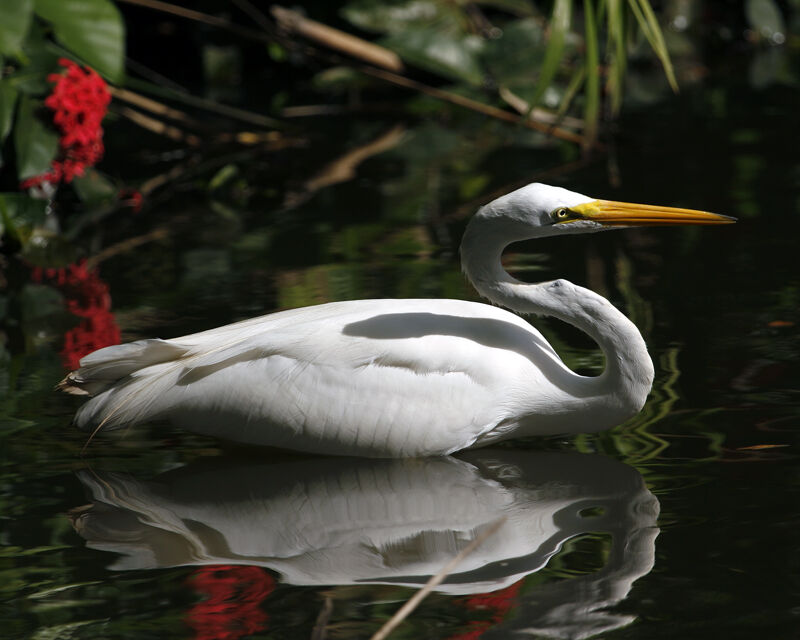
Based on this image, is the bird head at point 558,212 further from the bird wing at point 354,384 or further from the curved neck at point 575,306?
the bird wing at point 354,384

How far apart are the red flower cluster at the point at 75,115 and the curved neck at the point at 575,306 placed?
3.19 meters

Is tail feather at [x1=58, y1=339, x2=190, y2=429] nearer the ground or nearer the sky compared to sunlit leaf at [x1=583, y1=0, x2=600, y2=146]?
nearer the ground

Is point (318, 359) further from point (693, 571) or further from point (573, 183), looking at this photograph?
point (573, 183)

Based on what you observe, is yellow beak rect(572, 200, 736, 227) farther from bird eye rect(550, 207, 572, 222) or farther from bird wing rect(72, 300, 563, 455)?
bird wing rect(72, 300, 563, 455)

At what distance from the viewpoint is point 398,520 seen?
336 cm

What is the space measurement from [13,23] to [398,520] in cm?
367

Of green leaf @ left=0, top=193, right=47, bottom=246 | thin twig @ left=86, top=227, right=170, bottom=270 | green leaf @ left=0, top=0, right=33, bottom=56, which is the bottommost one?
thin twig @ left=86, top=227, right=170, bottom=270

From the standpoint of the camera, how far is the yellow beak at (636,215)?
363 cm

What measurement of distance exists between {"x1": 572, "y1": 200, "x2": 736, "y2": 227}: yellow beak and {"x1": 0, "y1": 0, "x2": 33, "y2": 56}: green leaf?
11.1 feet

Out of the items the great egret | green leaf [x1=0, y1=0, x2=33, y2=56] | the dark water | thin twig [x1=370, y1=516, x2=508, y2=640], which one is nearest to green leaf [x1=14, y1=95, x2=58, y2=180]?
green leaf [x1=0, y1=0, x2=33, y2=56]

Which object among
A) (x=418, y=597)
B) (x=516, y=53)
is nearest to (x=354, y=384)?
(x=418, y=597)

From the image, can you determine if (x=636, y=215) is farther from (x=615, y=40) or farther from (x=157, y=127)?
(x=157, y=127)

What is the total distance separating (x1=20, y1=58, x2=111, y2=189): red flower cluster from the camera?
6.18 metres

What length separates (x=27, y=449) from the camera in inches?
154
